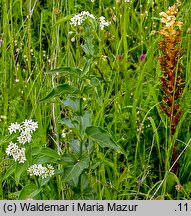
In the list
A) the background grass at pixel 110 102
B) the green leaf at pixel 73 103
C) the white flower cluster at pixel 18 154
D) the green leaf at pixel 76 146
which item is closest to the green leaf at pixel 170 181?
the background grass at pixel 110 102

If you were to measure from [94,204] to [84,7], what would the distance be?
1.67 metres

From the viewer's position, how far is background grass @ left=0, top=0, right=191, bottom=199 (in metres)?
2.55

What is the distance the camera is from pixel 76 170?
2.29 metres

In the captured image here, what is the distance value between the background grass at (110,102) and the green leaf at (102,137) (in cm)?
11

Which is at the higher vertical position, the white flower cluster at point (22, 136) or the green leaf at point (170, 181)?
the white flower cluster at point (22, 136)

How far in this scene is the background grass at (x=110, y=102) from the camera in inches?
100

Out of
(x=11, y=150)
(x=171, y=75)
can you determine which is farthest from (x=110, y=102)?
(x=11, y=150)

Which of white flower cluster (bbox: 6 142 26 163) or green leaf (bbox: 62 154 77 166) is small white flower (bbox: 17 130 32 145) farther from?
green leaf (bbox: 62 154 77 166)

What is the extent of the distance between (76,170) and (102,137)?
165 mm

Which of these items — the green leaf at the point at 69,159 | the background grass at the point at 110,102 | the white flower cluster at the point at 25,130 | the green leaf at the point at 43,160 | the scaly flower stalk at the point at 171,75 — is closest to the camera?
the white flower cluster at the point at 25,130

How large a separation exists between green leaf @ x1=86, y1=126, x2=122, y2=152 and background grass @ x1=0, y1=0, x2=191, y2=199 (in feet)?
0.35

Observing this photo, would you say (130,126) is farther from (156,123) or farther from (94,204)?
(94,204)

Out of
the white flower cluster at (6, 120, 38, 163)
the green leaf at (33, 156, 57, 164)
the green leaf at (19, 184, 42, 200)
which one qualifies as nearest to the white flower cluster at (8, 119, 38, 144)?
the white flower cluster at (6, 120, 38, 163)

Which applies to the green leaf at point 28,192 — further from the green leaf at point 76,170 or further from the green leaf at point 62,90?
the green leaf at point 62,90
